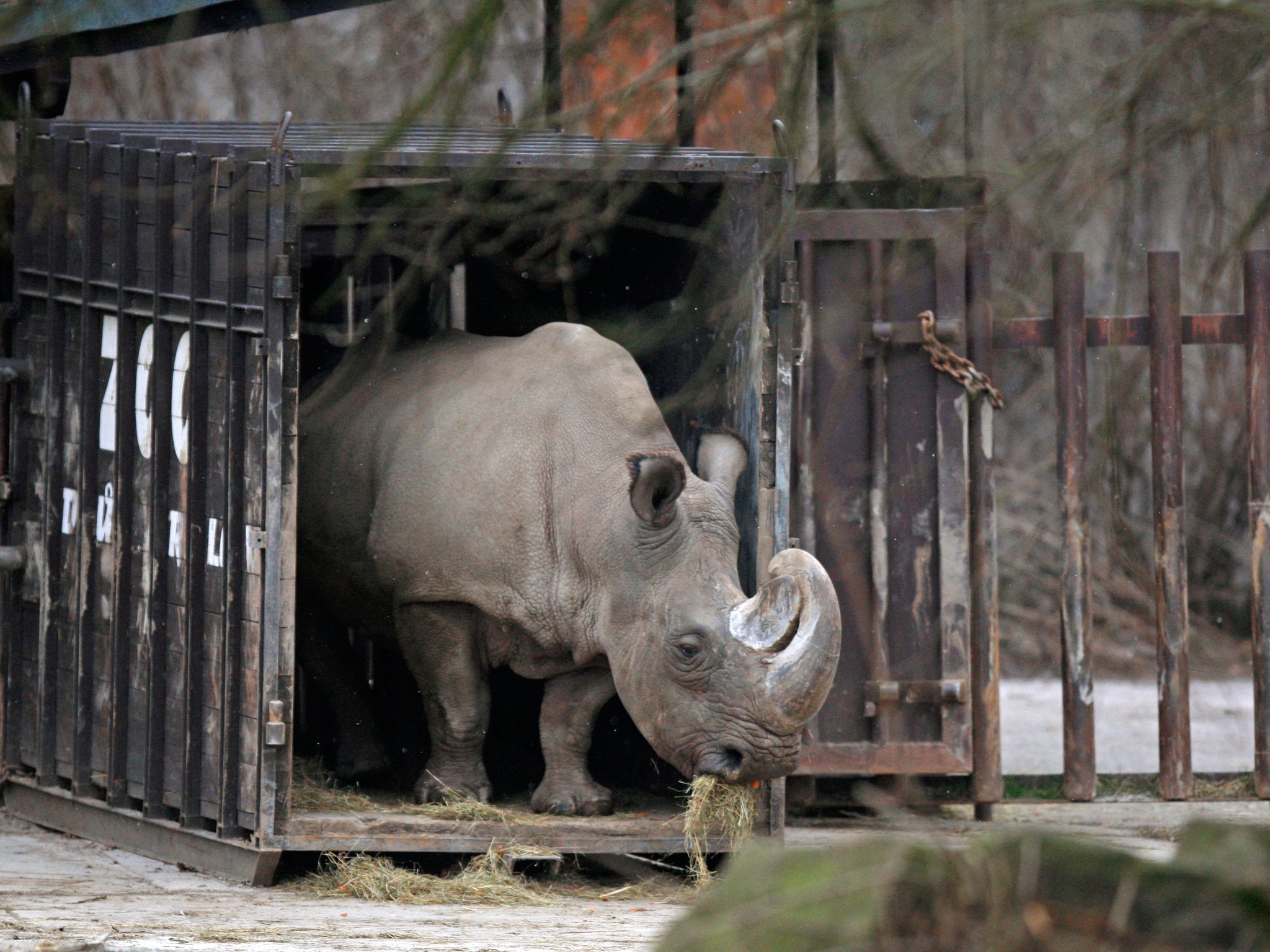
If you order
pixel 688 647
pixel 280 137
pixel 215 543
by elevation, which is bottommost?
pixel 688 647

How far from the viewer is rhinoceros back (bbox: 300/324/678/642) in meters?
6.98

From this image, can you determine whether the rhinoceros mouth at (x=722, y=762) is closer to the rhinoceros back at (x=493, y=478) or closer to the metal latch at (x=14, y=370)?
the rhinoceros back at (x=493, y=478)

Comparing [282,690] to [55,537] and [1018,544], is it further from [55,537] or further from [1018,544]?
[1018,544]

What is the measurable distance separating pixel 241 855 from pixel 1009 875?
484 centimetres

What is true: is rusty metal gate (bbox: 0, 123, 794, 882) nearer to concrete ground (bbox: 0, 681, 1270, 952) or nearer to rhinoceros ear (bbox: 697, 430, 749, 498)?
rhinoceros ear (bbox: 697, 430, 749, 498)

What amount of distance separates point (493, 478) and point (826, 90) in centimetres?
239

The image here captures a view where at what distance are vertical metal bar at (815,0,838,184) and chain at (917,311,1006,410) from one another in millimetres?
773

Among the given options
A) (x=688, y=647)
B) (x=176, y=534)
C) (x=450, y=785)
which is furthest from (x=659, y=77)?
(x=450, y=785)

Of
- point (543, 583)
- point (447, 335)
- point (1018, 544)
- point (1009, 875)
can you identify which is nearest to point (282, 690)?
point (543, 583)

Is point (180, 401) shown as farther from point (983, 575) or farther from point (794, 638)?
point (983, 575)

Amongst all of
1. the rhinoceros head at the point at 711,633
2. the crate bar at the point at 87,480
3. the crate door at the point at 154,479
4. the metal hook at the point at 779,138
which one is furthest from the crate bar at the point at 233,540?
the metal hook at the point at 779,138

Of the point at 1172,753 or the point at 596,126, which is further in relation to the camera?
the point at 596,126

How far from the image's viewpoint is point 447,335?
26.7ft

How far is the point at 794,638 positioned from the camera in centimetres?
615
